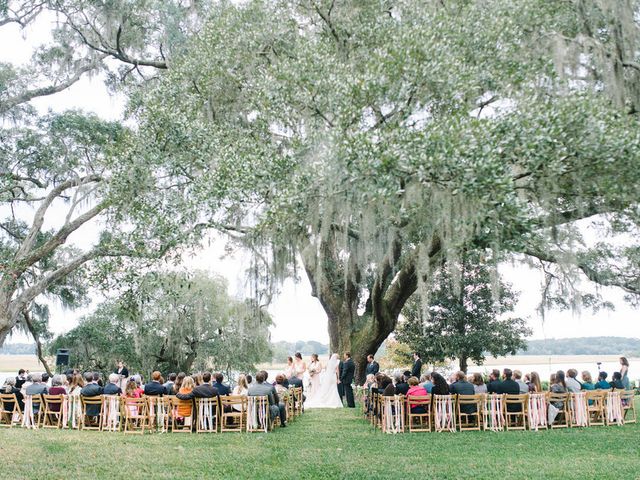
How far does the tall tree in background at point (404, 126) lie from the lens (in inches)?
324

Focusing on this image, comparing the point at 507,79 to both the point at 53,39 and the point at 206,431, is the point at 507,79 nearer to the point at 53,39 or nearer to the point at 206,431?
the point at 206,431

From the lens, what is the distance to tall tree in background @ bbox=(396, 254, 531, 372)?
2061 cm

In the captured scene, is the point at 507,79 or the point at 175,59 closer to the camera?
the point at 507,79

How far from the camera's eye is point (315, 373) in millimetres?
14039

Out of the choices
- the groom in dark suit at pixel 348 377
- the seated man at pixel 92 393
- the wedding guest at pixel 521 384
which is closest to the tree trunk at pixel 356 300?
the groom in dark suit at pixel 348 377

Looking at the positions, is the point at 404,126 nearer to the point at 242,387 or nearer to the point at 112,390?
the point at 242,387

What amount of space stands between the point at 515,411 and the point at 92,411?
6.69 metres

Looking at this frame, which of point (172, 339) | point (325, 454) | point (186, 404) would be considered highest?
point (172, 339)

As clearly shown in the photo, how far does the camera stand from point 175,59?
1416 cm

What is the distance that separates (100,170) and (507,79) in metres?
10.5

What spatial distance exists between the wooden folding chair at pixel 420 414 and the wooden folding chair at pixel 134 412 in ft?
13.1

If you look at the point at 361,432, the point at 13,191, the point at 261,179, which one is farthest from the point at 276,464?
the point at 13,191

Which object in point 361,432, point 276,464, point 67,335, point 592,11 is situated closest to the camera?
point 276,464

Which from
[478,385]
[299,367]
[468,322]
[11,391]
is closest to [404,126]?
[478,385]
